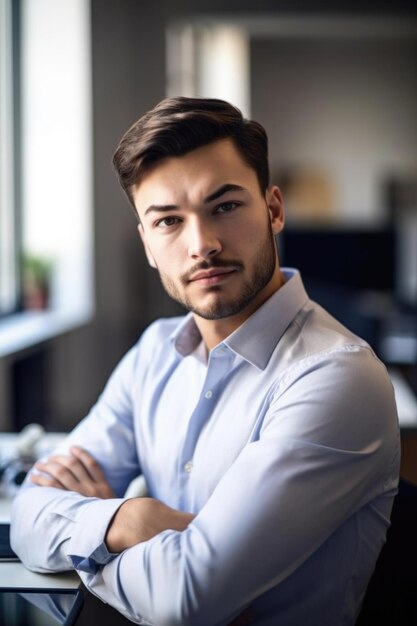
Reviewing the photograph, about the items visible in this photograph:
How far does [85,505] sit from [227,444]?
21 cm

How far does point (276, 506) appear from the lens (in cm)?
89

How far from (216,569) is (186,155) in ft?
1.77

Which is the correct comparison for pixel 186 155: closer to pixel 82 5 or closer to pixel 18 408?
pixel 18 408

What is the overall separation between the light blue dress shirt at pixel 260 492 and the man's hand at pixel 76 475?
1.5 inches

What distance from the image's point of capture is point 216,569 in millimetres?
880

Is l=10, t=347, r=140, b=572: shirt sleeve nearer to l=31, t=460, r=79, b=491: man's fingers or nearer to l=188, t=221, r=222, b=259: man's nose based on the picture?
l=31, t=460, r=79, b=491: man's fingers

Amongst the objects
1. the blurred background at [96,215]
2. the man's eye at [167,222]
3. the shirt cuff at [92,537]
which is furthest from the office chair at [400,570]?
the blurred background at [96,215]

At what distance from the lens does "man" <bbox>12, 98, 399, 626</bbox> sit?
90cm

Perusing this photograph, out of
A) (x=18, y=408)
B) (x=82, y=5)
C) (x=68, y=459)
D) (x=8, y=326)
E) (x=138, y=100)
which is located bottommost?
(x=18, y=408)

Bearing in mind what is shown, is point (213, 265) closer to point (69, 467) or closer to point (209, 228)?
point (209, 228)

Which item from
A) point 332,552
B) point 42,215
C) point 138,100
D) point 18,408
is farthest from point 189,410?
point 138,100

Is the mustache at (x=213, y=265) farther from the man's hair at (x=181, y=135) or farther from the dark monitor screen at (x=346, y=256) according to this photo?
the dark monitor screen at (x=346, y=256)

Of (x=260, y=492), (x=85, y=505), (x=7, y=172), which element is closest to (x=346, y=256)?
(x=7, y=172)

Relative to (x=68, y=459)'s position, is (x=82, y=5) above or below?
above
